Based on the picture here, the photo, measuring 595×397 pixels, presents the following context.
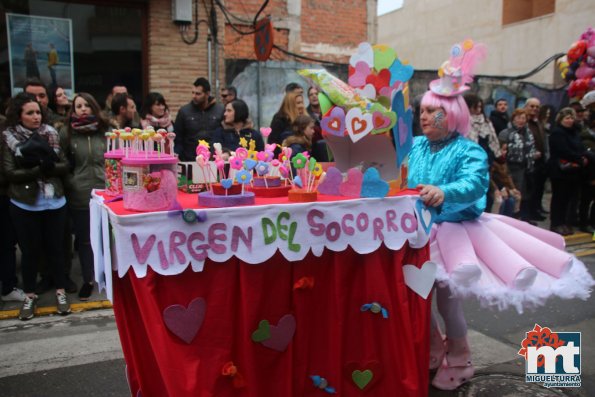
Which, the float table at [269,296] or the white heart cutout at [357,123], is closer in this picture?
the float table at [269,296]

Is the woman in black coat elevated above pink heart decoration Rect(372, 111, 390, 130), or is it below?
below

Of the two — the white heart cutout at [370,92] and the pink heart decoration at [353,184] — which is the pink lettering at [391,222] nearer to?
the pink heart decoration at [353,184]

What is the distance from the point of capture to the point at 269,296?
8.21ft

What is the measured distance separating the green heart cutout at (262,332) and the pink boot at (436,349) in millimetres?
1382

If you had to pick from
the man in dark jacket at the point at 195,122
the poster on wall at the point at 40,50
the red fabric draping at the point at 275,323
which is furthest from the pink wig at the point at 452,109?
the poster on wall at the point at 40,50

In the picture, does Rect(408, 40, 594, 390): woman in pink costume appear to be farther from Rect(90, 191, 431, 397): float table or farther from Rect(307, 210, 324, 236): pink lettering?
Rect(307, 210, 324, 236): pink lettering

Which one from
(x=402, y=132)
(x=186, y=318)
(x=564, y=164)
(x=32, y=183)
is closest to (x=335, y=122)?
(x=402, y=132)

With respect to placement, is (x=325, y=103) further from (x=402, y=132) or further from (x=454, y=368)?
(x=454, y=368)

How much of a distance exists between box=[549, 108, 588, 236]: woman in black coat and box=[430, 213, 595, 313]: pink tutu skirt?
5533mm

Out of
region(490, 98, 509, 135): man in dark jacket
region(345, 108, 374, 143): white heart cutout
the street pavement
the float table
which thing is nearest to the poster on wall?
the street pavement

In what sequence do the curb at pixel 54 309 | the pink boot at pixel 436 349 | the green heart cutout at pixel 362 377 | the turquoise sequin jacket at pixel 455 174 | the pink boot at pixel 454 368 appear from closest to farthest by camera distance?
the green heart cutout at pixel 362 377 < the turquoise sequin jacket at pixel 455 174 < the pink boot at pixel 454 368 < the pink boot at pixel 436 349 < the curb at pixel 54 309

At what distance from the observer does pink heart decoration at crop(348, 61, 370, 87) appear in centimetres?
271

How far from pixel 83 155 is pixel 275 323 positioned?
3087 mm

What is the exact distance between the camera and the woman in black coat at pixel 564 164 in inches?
315
